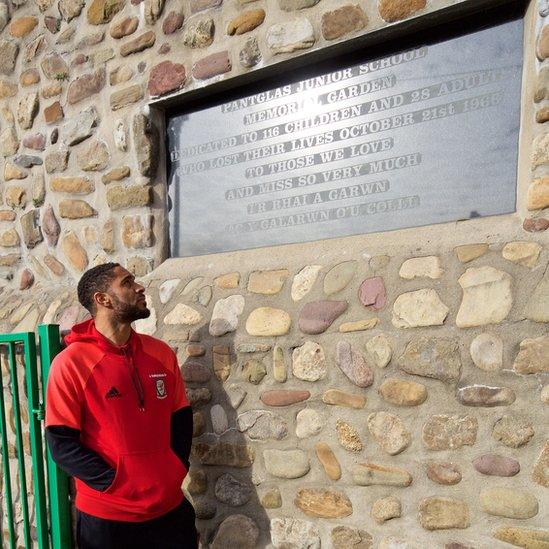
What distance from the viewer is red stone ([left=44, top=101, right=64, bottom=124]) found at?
3309 mm

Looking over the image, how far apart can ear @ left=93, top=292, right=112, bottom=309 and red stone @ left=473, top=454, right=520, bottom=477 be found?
1520 millimetres

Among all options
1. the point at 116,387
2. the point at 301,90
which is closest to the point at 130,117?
the point at 301,90

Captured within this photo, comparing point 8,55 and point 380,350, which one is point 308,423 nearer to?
point 380,350

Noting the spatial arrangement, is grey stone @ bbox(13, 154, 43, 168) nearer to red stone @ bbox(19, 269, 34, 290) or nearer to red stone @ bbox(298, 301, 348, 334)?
red stone @ bbox(19, 269, 34, 290)

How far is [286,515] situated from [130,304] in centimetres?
110

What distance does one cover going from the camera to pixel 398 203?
95.7 inches

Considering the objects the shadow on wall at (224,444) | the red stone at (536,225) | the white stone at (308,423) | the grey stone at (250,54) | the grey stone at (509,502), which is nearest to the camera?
the grey stone at (509,502)

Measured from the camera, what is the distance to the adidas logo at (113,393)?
2.21 metres

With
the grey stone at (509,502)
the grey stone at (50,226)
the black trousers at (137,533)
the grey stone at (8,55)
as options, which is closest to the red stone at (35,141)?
the grey stone at (50,226)

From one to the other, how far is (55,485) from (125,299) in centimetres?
111

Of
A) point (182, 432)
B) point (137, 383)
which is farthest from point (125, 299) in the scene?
point (182, 432)

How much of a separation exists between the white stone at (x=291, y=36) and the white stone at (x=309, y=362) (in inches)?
51.0

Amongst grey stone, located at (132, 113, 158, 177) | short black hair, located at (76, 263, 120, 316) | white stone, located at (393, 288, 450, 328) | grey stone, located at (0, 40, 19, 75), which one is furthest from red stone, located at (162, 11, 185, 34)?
white stone, located at (393, 288, 450, 328)

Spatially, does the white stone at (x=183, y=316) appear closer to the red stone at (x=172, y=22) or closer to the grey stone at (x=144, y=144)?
the grey stone at (x=144, y=144)
